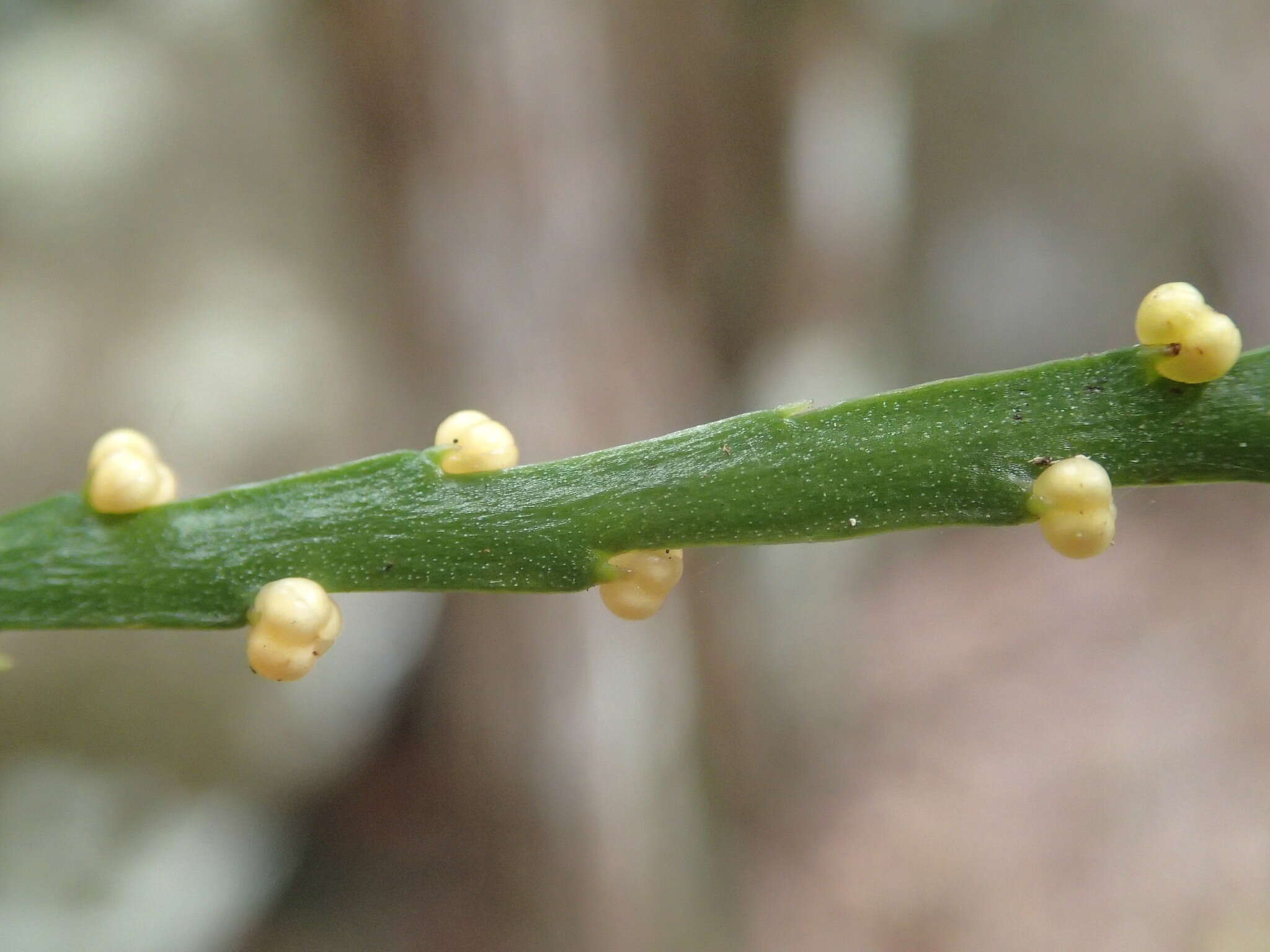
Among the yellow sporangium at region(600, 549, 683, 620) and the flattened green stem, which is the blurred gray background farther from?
the yellow sporangium at region(600, 549, 683, 620)

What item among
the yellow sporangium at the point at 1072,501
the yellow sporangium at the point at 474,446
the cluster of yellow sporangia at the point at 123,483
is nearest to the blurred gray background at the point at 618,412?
the cluster of yellow sporangia at the point at 123,483

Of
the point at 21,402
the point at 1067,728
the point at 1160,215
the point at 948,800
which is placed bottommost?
the point at 948,800

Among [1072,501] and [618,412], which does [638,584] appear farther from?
[618,412]

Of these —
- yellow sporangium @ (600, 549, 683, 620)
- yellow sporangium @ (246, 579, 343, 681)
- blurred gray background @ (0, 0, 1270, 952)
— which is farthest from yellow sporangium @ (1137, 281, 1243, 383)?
blurred gray background @ (0, 0, 1270, 952)

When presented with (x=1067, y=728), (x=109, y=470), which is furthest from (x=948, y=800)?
(x=109, y=470)

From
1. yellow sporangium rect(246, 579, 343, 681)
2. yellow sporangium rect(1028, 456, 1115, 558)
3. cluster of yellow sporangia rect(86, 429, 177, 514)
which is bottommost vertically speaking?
yellow sporangium rect(246, 579, 343, 681)

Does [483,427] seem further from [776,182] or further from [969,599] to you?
[969,599]
